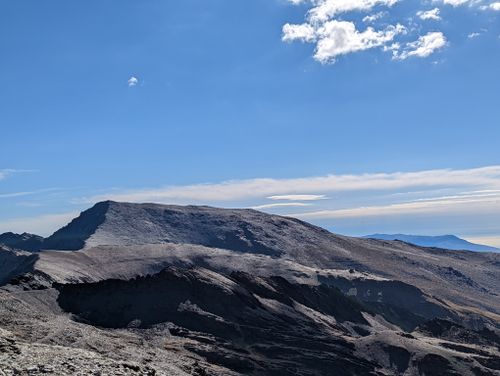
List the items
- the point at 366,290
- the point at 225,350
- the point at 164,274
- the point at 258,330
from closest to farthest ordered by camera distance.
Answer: the point at 225,350, the point at 258,330, the point at 164,274, the point at 366,290

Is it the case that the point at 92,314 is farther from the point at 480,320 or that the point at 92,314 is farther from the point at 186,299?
the point at 480,320

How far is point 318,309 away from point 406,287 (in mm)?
73772

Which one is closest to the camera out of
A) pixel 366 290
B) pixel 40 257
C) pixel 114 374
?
pixel 114 374

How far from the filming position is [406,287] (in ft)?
575

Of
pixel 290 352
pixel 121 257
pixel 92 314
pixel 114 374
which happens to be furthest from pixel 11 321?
pixel 121 257

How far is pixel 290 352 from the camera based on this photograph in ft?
252

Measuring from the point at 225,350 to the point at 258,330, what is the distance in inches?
485

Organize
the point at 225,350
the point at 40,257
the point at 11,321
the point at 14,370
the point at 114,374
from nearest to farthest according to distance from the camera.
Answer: the point at 14,370 → the point at 114,374 → the point at 11,321 → the point at 225,350 → the point at 40,257

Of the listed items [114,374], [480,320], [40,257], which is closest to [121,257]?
[40,257]

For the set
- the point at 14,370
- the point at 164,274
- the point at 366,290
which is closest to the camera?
the point at 14,370

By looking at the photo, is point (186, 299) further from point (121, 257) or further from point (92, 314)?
point (121, 257)

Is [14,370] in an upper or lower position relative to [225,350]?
upper

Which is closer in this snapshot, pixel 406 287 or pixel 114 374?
pixel 114 374

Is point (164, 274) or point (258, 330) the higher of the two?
point (164, 274)
